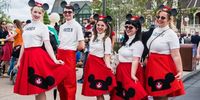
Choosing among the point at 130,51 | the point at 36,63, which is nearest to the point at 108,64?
the point at 130,51

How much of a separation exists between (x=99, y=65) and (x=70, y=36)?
0.76 m

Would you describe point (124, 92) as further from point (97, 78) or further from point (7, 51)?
point (7, 51)

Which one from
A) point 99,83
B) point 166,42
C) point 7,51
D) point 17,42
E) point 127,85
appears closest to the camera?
point 166,42

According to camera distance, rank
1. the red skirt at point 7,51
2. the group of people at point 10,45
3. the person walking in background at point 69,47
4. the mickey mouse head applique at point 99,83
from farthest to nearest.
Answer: the red skirt at point 7,51 → the group of people at point 10,45 → the person walking in background at point 69,47 → the mickey mouse head applique at point 99,83

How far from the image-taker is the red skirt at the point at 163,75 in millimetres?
6039

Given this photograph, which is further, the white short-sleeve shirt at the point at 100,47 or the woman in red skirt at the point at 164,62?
the white short-sleeve shirt at the point at 100,47

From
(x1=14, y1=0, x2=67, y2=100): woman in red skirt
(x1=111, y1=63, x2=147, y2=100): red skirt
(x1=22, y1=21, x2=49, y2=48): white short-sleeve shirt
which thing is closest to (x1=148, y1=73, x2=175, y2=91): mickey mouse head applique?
(x1=111, y1=63, x2=147, y2=100): red skirt

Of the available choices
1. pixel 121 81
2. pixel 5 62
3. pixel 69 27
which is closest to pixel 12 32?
pixel 5 62

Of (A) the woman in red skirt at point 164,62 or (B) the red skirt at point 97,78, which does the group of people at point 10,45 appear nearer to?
(B) the red skirt at point 97,78

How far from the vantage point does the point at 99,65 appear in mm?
6781

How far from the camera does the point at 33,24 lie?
6484mm

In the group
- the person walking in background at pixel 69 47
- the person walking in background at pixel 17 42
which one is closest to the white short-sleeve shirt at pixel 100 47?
the person walking in background at pixel 69 47

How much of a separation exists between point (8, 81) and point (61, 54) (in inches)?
190

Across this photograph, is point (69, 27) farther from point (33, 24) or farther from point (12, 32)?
point (12, 32)
